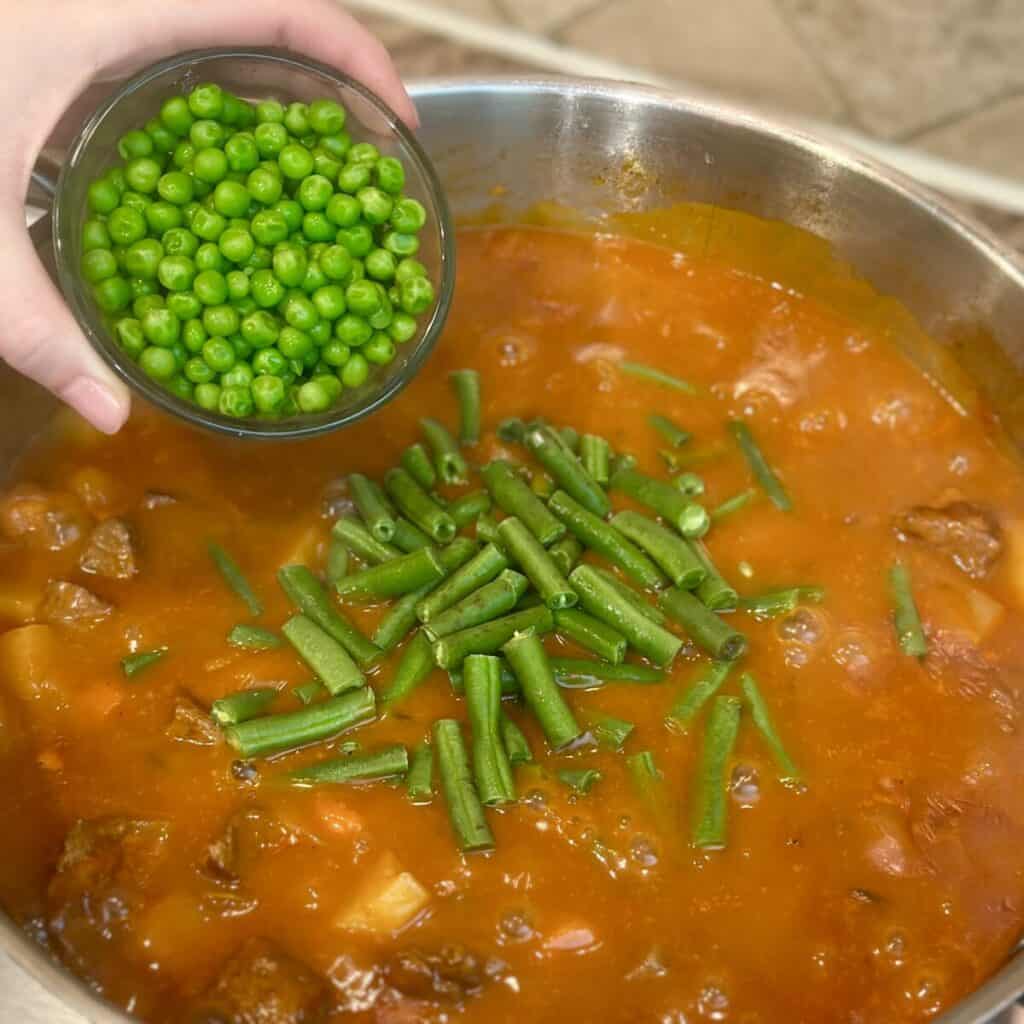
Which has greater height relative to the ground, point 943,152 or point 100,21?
point 100,21

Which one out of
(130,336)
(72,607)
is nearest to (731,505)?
(130,336)

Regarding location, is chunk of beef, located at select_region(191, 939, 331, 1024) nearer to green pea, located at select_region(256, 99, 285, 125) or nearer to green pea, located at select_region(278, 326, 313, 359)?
green pea, located at select_region(278, 326, 313, 359)

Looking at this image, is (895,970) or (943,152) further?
(943,152)

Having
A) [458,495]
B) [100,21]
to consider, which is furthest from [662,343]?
[100,21]

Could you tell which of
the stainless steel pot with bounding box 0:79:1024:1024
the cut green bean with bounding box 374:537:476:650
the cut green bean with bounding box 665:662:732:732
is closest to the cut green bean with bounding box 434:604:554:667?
the cut green bean with bounding box 374:537:476:650

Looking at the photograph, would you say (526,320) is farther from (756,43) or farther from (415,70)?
(756,43)
